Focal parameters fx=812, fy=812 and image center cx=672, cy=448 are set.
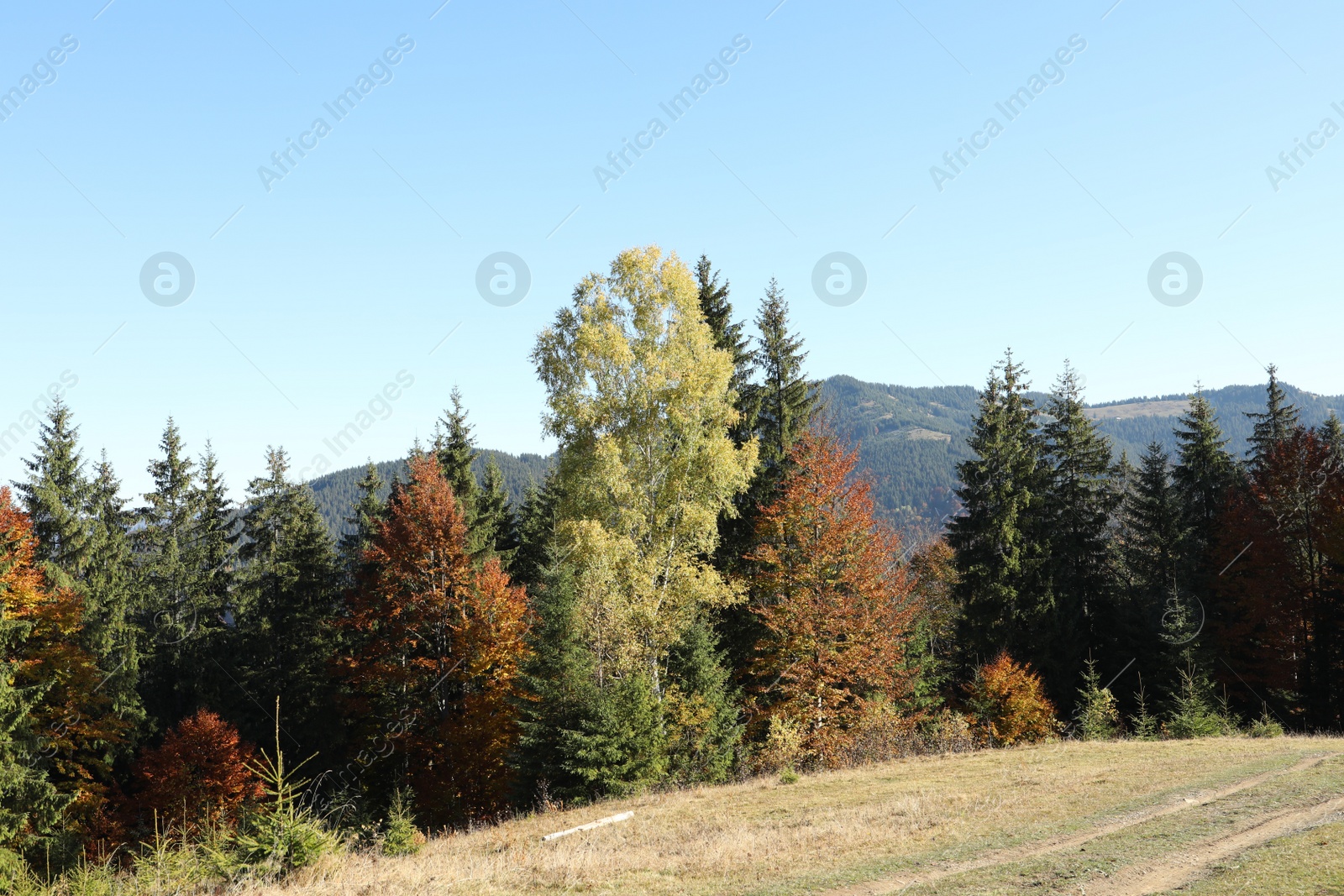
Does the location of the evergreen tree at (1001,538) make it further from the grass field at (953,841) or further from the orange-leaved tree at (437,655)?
the orange-leaved tree at (437,655)

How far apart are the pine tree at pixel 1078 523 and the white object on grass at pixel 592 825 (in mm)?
27318

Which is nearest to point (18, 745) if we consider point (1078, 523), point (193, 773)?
point (193, 773)

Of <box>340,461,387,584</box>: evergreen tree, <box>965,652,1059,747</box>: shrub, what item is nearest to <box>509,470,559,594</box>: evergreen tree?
<box>340,461,387,584</box>: evergreen tree

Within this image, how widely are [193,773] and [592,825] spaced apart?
83.2 ft

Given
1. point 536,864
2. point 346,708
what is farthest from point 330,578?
point 536,864

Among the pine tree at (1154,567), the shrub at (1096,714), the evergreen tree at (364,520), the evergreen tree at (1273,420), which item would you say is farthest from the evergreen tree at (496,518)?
the evergreen tree at (1273,420)

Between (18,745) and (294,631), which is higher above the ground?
(294,631)

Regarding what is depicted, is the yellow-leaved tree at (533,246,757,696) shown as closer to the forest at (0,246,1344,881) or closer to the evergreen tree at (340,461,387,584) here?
the forest at (0,246,1344,881)

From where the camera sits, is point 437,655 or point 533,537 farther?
point 533,537

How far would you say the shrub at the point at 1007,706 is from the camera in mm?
31953

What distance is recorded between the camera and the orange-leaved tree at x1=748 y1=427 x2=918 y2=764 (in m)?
29.4

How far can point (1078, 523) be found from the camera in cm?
4012

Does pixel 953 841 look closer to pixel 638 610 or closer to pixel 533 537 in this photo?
pixel 638 610

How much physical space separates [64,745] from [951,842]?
32.0 m
